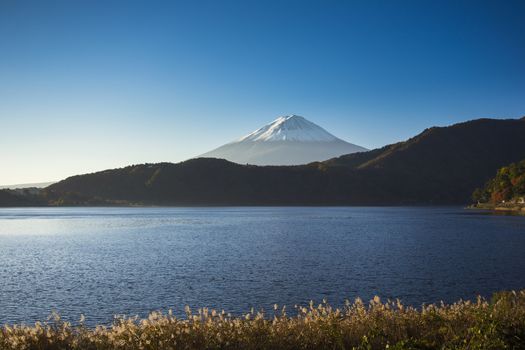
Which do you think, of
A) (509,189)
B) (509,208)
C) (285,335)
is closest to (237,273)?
(285,335)

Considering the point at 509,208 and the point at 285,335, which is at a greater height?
the point at 285,335

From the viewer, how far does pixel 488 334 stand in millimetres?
13531

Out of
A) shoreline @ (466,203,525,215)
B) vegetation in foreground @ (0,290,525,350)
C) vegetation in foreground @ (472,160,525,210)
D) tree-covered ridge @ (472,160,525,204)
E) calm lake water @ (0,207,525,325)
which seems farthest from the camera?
tree-covered ridge @ (472,160,525,204)

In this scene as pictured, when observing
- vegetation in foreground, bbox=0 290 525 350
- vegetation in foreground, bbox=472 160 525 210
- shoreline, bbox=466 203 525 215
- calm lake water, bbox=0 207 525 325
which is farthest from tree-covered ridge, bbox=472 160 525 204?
vegetation in foreground, bbox=0 290 525 350

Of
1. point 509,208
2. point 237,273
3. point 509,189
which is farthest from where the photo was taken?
point 509,189

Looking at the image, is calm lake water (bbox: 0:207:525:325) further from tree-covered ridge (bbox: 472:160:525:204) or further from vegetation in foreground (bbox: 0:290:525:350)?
tree-covered ridge (bbox: 472:160:525:204)

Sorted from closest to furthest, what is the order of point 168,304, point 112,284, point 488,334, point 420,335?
point 488,334, point 420,335, point 168,304, point 112,284

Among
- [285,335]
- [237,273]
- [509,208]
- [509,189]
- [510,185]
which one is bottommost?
[237,273]

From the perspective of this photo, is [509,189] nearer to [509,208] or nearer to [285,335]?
[509,208]

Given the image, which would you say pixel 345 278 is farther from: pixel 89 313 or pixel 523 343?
pixel 523 343

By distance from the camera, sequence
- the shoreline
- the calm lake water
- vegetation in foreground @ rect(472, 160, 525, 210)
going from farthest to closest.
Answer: vegetation in foreground @ rect(472, 160, 525, 210), the shoreline, the calm lake water

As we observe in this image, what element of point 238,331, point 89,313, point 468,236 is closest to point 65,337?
point 238,331

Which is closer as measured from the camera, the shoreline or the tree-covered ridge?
the shoreline

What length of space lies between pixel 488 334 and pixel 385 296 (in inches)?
750
